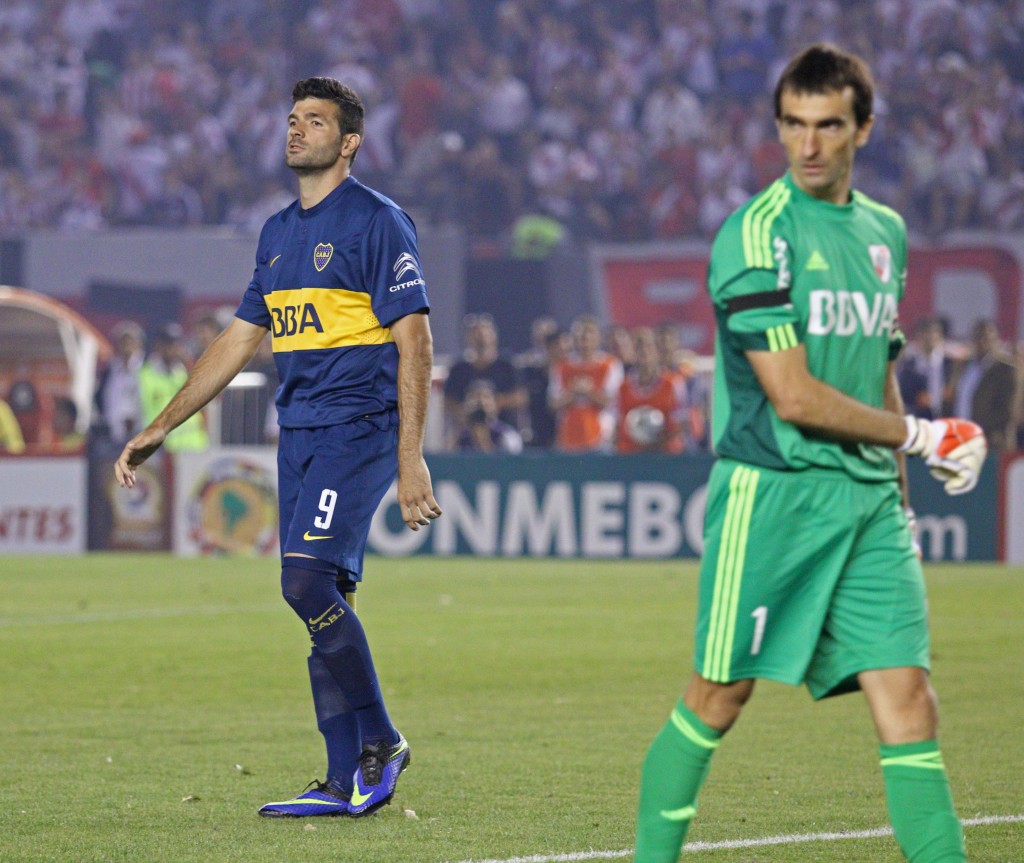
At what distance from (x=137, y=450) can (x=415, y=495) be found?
90 cm

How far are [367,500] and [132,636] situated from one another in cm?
594

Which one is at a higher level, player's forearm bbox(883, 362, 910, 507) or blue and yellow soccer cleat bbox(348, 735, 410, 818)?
player's forearm bbox(883, 362, 910, 507)

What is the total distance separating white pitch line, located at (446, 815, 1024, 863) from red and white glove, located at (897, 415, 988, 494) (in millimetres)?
1581

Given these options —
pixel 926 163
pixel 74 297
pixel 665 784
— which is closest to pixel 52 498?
pixel 74 297

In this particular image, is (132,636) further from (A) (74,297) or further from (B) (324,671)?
(A) (74,297)

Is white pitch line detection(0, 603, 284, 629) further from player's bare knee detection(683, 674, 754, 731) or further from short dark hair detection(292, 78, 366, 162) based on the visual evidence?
player's bare knee detection(683, 674, 754, 731)

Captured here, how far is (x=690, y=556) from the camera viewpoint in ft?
54.6

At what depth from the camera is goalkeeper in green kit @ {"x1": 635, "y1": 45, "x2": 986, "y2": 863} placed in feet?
12.3

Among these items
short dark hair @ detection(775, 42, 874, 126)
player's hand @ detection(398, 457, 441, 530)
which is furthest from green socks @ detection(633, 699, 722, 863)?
player's hand @ detection(398, 457, 441, 530)

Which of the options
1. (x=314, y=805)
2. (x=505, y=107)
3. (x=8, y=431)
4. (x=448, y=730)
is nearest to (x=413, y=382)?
(x=314, y=805)

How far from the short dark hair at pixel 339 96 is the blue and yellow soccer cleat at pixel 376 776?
6.09 ft

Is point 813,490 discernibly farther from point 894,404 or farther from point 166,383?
point 166,383

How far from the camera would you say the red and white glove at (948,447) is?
378 centimetres

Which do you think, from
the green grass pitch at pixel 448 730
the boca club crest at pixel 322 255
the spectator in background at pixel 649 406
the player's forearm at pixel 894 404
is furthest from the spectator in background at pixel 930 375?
the player's forearm at pixel 894 404
